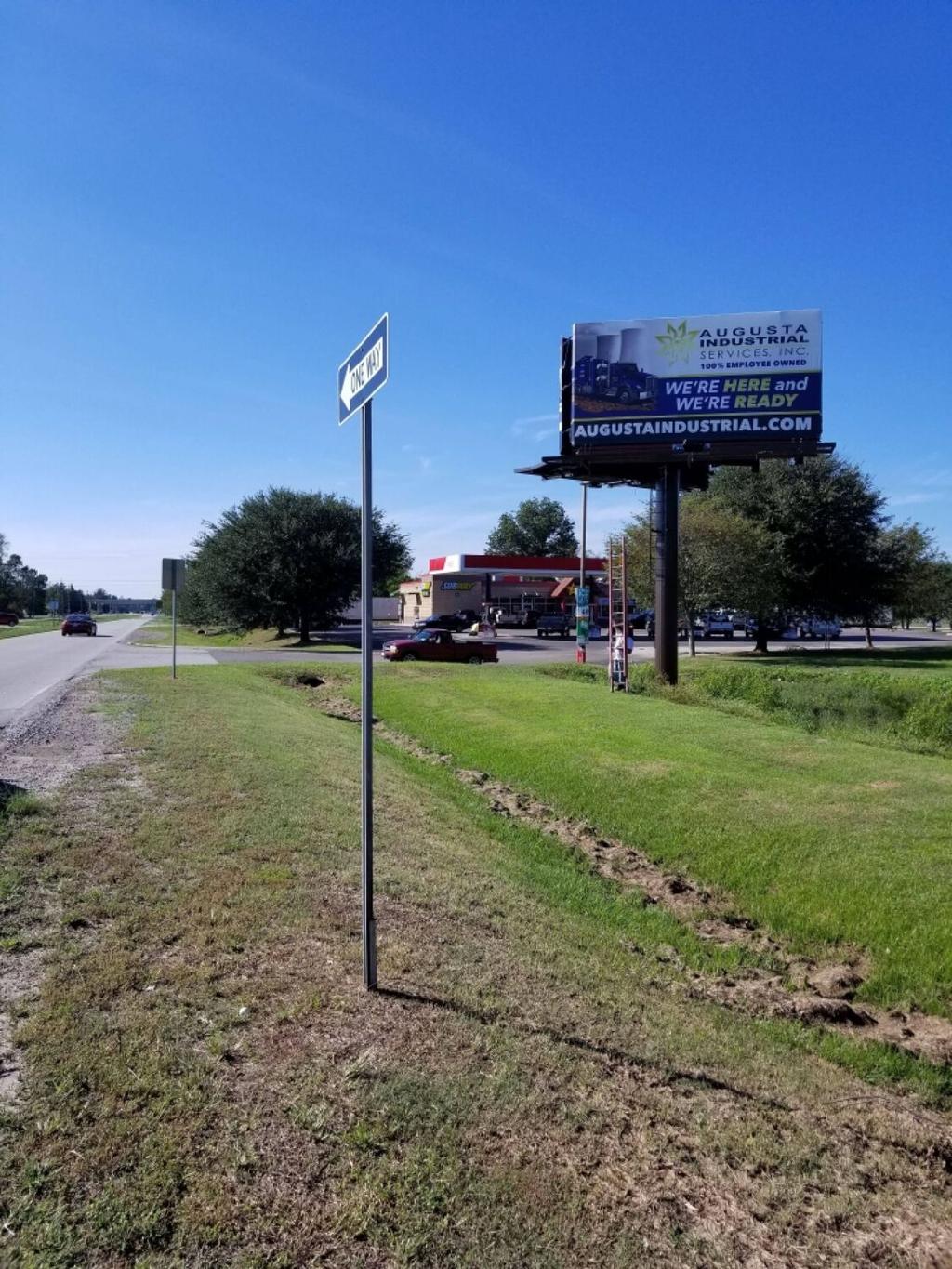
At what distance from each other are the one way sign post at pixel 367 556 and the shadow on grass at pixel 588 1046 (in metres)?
0.26

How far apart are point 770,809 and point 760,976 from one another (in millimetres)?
3483

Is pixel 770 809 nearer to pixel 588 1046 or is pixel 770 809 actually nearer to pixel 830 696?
pixel 588 1046

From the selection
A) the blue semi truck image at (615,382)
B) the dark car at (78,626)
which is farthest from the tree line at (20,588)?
the blue semi truck image at (615,382)

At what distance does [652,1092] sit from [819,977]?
2.77 meters

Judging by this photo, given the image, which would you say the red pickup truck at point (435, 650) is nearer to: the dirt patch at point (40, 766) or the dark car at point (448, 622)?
the dirt patch at point (40, 766)

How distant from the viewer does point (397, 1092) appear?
134 inches

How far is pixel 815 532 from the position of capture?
4106cm

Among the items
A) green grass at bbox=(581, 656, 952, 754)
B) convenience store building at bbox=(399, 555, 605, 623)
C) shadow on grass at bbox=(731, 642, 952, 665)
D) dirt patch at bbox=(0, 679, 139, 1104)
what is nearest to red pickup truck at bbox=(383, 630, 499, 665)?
green grass at bbox=(581, 656, 952, 754)

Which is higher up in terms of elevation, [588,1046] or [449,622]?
[449,622]

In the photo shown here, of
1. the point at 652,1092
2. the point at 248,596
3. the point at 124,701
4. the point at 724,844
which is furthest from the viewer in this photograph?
the point at 248,596

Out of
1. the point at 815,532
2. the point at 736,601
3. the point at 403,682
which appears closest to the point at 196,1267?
the point at 403,682

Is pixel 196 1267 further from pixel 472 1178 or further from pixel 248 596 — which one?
pixel 248 596

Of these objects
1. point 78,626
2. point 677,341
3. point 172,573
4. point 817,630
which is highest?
point 677,341

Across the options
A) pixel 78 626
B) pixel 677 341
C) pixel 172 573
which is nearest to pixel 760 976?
pixel 172 573
